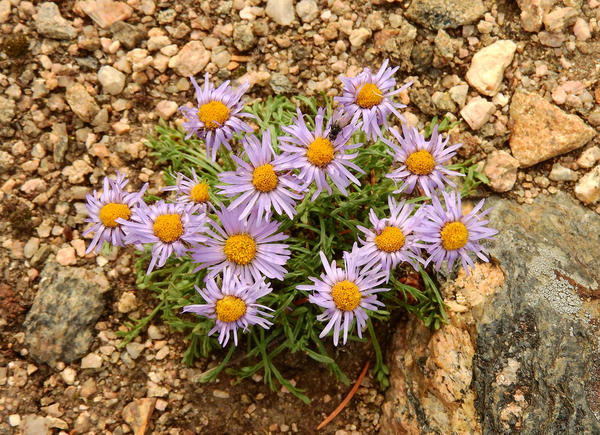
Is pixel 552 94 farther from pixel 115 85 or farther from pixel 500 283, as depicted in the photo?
pixel 115 85

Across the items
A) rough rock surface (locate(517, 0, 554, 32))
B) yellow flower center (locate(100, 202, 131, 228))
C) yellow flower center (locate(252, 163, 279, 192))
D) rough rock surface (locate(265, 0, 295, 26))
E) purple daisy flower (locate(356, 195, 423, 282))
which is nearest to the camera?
yellow flower center (locate(252, 163, 279, 192))

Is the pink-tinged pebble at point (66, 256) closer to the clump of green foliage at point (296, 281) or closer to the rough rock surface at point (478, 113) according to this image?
the clump of green foliage at point (296, 281)

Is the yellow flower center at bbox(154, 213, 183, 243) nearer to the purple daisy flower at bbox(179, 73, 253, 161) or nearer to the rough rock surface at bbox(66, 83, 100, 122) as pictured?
the purple daisy flower at bbox(179, 73, 253, 161)

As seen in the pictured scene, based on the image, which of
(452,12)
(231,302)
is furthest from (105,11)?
(231,302)

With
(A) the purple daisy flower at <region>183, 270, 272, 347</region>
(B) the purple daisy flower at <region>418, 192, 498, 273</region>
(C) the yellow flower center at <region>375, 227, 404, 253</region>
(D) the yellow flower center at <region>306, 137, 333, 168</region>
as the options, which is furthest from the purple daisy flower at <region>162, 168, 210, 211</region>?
(B) the purple daisy flower at <region>418, 192, 498, 273</region>

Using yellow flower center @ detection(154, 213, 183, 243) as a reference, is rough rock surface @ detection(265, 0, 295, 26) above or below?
above
